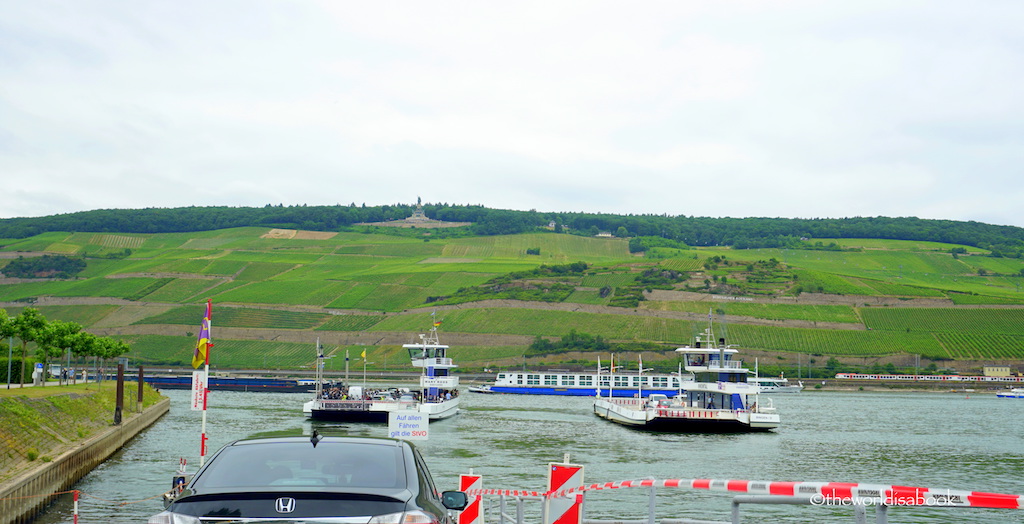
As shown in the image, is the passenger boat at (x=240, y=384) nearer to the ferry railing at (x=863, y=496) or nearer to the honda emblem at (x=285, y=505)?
the ferry railing at (x=863, y=496)

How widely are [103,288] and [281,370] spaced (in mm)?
59345

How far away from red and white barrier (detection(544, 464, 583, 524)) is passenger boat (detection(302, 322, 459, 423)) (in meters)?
39.5

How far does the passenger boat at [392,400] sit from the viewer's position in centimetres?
5853

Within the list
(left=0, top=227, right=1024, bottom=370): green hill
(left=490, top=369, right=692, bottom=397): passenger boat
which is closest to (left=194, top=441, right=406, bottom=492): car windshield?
(left=490, top=369, right=692, bottom=397): passenger boat

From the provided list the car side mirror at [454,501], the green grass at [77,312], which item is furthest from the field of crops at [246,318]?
the car side mirror at [454,501]

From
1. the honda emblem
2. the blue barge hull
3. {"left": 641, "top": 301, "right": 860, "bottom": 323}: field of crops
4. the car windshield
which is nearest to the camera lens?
the honda emblem

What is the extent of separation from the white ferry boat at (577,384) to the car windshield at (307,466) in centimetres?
11451

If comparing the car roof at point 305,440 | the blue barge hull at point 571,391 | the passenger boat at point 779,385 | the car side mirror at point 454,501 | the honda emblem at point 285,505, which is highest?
the car roof at point 305,440

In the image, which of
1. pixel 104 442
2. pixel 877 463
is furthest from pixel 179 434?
pixel 877 463

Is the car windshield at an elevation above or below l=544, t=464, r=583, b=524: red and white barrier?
above

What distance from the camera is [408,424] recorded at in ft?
65.6

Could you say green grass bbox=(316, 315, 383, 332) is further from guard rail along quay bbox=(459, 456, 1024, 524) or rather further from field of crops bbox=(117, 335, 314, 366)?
guard rail along quay bbox=(459, 456, 1024, 524)

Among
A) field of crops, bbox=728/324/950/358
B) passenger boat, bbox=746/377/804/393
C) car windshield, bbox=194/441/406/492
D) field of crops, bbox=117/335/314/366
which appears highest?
car windshield, bbox=194/441/406/492

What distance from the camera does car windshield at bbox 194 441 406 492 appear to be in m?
7.77
